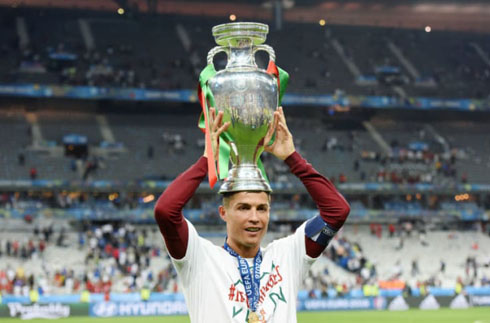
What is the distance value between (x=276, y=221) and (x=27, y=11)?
59.7ft

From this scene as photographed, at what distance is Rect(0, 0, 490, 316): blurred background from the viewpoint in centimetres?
3167

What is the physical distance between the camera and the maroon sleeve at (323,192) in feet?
15.0

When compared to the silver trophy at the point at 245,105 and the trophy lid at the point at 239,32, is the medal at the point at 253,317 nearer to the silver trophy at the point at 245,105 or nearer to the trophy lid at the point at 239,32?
the silver trophy at the point at 245,105

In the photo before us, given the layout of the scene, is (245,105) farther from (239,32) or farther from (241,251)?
(241,251)

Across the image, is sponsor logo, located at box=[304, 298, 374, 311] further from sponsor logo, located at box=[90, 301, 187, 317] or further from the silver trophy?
the silver trophy

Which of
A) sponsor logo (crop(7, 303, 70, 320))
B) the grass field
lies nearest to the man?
the grass field

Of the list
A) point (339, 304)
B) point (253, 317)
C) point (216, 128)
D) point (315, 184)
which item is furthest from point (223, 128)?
point (339, 304)

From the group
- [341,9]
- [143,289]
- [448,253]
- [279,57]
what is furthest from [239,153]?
[341,9]

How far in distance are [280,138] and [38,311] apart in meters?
22.5

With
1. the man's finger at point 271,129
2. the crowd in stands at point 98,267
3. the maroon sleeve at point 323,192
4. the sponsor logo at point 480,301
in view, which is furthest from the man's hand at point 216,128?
the sponsor logo at point 480,301

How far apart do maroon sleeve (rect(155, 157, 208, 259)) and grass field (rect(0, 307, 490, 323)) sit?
20183mm

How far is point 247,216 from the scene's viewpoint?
4402mm

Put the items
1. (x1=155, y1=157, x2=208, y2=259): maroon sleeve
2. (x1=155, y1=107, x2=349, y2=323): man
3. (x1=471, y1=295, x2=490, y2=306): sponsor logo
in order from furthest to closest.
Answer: (x1=471, y1=295, x2=490, y2=306): sponsor logo → (x1=155, y1=107, x2=349, y2=323): man → (x1=155, y1=157, x2=208, y2=259): maroon sleeve

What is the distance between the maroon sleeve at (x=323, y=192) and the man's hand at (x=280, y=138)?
0.14 ft
